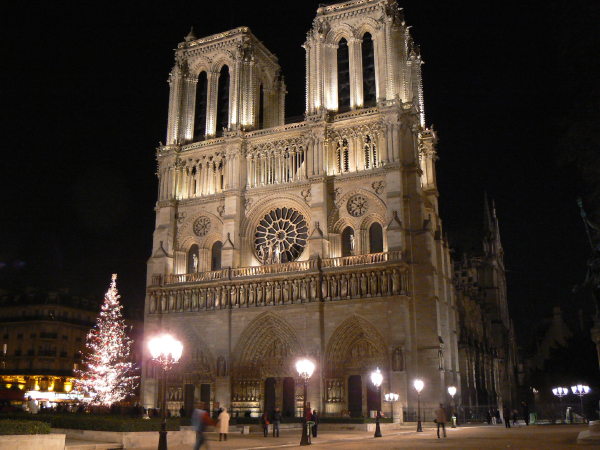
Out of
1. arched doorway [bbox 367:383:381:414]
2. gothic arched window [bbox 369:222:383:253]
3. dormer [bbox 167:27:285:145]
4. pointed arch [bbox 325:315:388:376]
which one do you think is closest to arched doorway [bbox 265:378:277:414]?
pointed arch [bbox 325:315:388:376]

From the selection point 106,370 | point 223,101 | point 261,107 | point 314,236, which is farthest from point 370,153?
point 106,370

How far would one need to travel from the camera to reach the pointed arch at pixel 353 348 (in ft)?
118

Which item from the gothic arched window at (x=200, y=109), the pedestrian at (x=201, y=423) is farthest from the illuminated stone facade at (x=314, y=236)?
the pedestrian at (x=201, y=423)

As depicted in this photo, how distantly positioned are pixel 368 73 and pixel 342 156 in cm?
655

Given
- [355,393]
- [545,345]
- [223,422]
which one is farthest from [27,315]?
[545,345]

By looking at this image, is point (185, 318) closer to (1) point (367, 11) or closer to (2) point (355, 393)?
(2) point (355, 393)

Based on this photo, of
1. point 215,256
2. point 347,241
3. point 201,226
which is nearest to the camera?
point 347,241

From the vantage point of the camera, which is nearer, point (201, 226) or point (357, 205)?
point (357, 205)

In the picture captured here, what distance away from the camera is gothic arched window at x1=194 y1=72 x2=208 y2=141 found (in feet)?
154

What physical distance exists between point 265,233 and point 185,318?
24.2ft

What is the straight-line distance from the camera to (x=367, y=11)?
138 ft

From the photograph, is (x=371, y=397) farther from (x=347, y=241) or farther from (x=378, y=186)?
(x=378, y=186)

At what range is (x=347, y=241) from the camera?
130 ft

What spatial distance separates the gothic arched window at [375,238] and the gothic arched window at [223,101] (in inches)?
536
